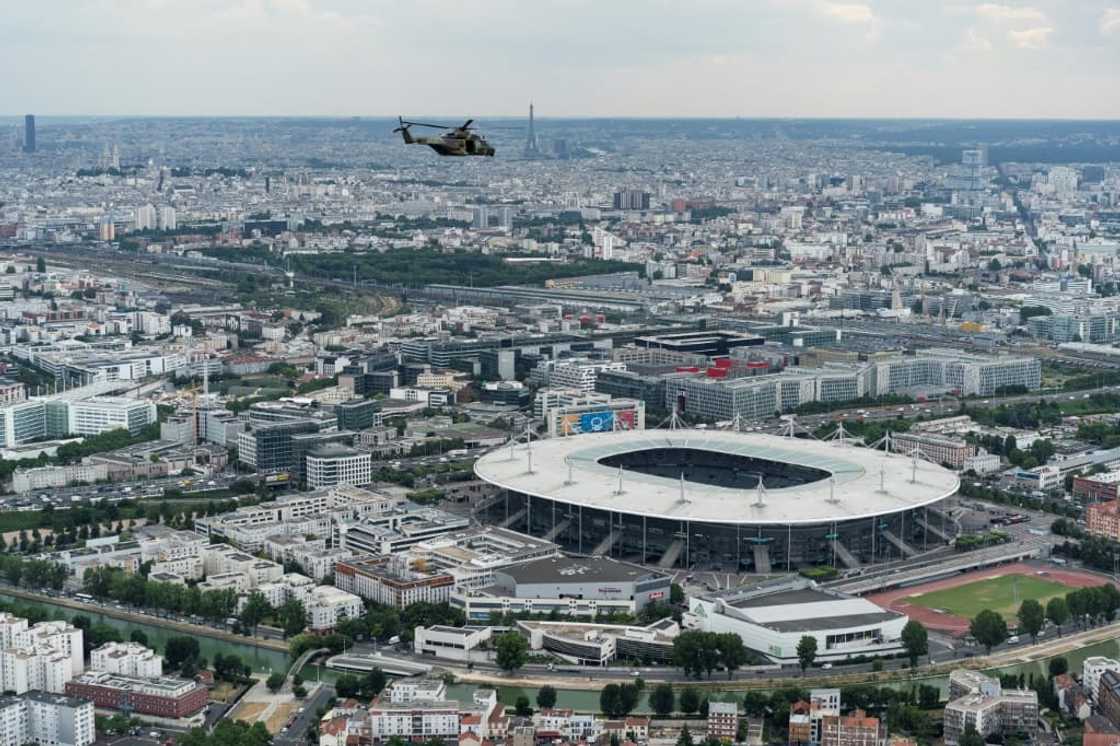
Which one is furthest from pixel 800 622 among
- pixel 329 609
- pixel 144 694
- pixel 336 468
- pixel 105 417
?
pixel 105 417

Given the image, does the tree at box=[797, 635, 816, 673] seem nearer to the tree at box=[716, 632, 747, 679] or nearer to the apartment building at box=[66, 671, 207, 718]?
the tree at box=[716, 632, 747, 679]

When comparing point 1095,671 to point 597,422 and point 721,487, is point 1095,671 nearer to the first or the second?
point 721,487

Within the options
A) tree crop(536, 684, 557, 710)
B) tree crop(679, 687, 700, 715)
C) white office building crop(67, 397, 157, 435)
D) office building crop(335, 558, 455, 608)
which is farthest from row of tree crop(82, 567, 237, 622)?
white office building crop(67, 397, 157, 435)

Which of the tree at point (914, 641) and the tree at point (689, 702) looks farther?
the tree at point (914, 641)

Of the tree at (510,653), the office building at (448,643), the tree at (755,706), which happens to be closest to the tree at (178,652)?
the office building at (448,643)

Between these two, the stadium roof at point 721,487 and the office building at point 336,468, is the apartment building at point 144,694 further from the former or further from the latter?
the office building at point 336,468

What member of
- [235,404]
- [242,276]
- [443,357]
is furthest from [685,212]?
[235,404]

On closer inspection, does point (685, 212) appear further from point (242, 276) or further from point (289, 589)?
point (289, 589)
